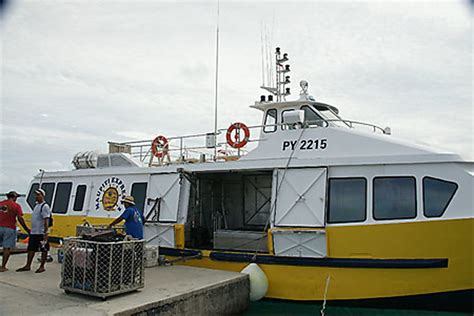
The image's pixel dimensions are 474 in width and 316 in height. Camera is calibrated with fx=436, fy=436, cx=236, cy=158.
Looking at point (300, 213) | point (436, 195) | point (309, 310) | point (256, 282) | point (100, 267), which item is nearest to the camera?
point (100, 267)

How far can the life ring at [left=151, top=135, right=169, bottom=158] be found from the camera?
10.7 metres

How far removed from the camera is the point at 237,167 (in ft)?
29.5

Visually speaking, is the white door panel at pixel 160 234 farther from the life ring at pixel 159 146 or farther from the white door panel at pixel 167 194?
the life ring at pixel 159 146

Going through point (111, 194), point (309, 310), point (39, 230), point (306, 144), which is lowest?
point (309, 310)

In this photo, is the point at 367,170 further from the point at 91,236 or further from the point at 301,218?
the point at 91,236

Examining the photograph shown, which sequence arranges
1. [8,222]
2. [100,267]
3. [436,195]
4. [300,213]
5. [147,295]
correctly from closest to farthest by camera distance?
1. [100,267]
2. [147,295]
3. [436,195]
4. [8,222]
5. [300,213]

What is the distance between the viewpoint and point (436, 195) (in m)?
7.17

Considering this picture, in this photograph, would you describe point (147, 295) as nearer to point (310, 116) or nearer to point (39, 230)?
point (39, 230)

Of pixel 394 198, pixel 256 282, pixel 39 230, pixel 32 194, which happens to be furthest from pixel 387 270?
pixel 32 194

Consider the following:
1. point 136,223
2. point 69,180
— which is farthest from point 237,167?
point 69,180

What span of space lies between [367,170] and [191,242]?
4.20m

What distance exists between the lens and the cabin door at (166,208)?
9.40 m

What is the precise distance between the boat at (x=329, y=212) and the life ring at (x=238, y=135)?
23 mm

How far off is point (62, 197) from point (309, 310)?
7240 mm
